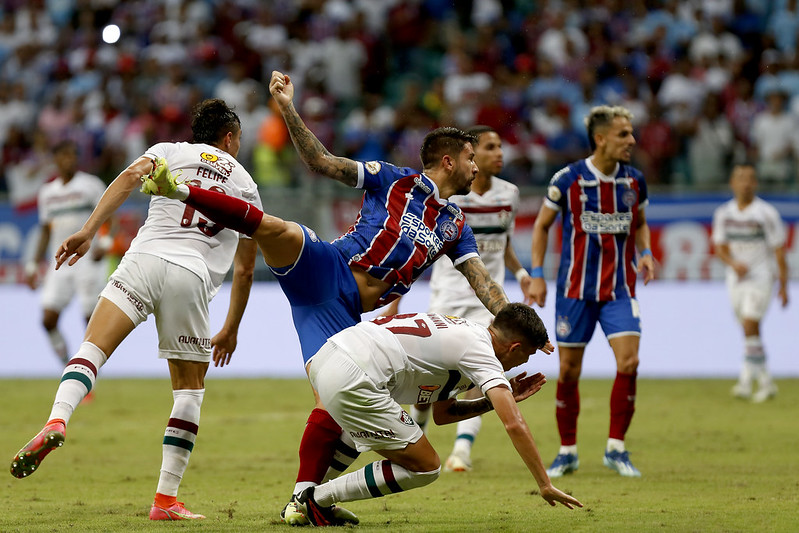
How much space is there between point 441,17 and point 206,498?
16331 mm

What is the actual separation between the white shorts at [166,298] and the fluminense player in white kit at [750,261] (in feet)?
29.2

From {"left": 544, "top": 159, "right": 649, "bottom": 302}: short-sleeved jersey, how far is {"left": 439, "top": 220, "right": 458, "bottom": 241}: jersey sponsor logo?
7.59 ft

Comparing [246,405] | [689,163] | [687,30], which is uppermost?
[687,30]

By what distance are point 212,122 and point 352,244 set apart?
1.35 m

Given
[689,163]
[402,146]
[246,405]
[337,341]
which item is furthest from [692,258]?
[337,341]

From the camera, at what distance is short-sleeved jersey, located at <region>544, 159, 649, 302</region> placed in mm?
8914

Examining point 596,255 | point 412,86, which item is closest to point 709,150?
point 412,86

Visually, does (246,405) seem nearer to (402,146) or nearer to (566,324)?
(566,324)

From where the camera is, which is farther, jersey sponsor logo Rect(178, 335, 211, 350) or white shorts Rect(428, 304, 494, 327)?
white shorts Rect(428, 304, 494, 327)

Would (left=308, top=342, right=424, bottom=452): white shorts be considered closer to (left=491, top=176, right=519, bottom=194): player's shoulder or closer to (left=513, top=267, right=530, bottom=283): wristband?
(left=513, top=267, right=530, bottom=283): wristband

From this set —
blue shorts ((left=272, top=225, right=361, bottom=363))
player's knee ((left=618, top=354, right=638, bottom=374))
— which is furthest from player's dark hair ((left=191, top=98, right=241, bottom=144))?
player's knee ((left=618, top=354, right=638, bottom=374))

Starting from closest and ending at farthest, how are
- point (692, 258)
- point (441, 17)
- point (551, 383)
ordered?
point (551, 383) → point (692, 258) → point (441, 17)

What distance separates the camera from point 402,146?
19.2 meters

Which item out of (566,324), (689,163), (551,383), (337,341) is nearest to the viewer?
(337,341)
